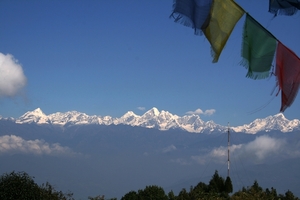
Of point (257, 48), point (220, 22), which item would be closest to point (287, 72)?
point (257, 48)

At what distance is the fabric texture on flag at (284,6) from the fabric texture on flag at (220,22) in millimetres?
1174

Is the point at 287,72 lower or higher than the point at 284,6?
lower

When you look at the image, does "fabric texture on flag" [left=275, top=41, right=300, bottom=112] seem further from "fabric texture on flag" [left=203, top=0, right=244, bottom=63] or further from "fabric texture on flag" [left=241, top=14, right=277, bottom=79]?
"fabric texture on flag" [left=203, top=0, right=244, bottom=63]

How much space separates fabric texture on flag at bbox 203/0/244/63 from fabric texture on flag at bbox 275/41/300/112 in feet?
4.53

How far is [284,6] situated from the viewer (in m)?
10.2

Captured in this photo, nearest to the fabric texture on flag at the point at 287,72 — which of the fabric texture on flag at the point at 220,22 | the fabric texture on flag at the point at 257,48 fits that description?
the fabric texture on flag at the point at 257,48

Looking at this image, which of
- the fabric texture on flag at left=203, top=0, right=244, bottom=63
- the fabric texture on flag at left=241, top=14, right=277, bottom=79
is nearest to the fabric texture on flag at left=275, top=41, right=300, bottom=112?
the fabric texture on flag at left=241, top=14, right=277, bottom=79

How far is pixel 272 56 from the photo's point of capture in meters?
10.1

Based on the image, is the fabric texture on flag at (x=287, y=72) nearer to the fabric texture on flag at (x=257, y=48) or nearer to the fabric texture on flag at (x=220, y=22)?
the fabric texture on flag at (x=257, y=48)

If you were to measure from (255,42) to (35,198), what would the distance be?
1563cm

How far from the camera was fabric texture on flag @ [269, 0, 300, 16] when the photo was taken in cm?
1015

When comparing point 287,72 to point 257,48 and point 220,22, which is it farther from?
point 220,22

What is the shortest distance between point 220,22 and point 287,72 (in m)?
2.06

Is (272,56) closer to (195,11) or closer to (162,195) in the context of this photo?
(195,11)
